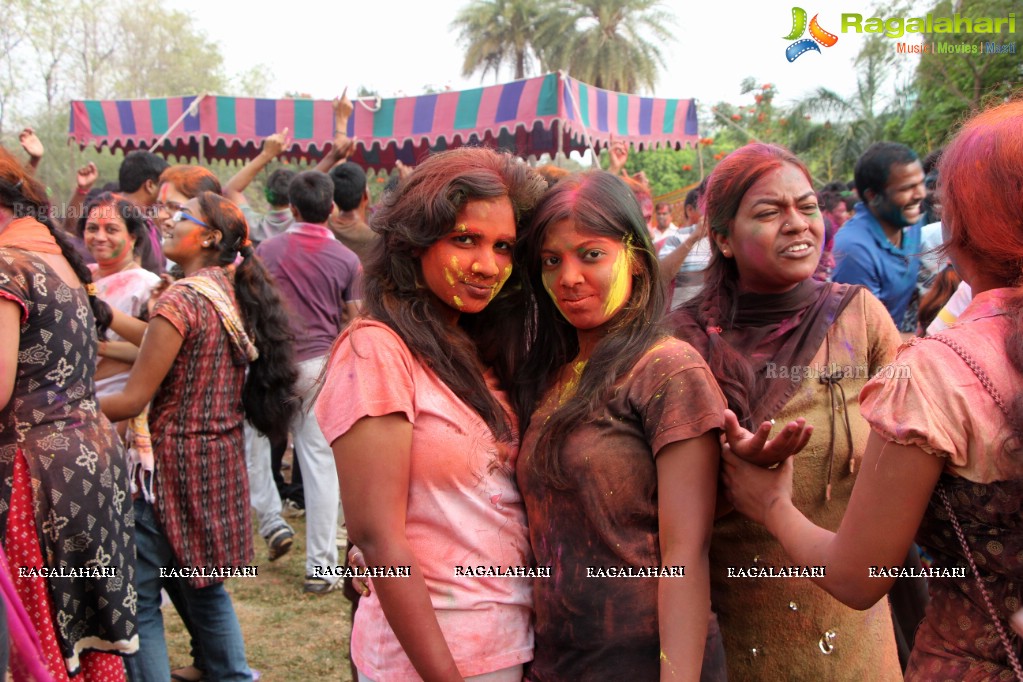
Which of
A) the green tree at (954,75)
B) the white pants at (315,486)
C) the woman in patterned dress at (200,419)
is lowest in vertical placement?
the white pants at (315,486)

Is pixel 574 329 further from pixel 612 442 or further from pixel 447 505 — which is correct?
pixel 447 505

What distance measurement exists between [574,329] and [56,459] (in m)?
1.67

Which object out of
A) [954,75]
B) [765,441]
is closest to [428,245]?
[765,441]

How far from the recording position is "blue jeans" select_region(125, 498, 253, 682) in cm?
309

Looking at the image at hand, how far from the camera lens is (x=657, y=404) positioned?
166 cm

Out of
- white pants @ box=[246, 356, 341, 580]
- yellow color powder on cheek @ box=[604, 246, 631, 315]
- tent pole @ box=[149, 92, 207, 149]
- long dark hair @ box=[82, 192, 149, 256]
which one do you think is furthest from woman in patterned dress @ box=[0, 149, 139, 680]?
tent pole @ box=[149, 92, 207, 149]

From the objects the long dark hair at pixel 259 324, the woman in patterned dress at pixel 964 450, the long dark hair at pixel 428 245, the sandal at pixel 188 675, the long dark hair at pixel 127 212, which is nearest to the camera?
the woman in patterned dress at pixel 964 450

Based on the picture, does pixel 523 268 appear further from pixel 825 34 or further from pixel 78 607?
pixel 825 34

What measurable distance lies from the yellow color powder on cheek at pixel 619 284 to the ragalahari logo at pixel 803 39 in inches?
96.7

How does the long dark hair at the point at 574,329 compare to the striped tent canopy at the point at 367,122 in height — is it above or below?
below

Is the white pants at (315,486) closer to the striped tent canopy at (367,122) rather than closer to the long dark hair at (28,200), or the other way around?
the long dark hair at (28,200)

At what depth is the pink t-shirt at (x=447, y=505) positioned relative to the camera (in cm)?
172

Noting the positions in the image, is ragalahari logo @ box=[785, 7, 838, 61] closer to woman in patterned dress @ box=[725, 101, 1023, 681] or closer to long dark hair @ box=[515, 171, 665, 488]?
long dark hair @ box=[515, 171, 665, 488]

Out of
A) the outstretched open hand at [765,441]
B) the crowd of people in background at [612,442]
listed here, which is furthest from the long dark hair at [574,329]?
the outstretched open hand at [765,441]
